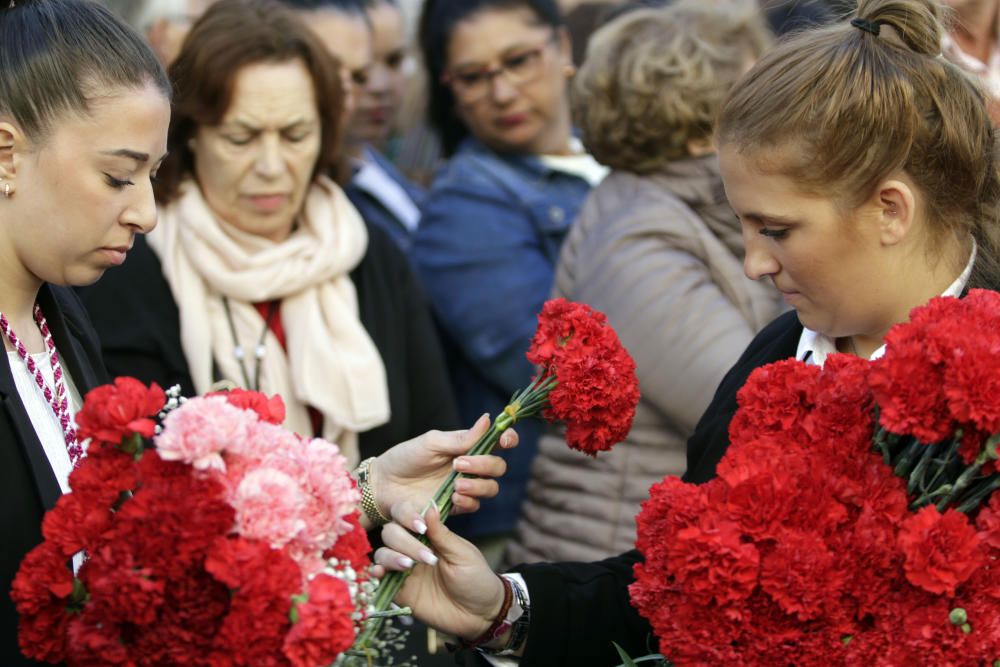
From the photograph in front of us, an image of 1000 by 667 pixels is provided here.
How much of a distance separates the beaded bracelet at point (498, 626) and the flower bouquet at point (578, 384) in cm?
25

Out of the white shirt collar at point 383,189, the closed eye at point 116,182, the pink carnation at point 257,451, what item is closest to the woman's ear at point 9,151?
the closed eye at point 116,182

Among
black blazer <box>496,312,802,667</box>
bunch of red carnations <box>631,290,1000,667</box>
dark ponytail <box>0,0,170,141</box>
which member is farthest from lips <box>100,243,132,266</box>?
bunch of red carnations <box>631,290,1000,667</box>

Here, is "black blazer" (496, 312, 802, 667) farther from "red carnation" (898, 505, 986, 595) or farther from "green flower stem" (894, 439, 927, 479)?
"red carnation" (898, 505, 986, 595)

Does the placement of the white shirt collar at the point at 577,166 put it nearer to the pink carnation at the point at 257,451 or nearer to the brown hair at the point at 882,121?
the brown hair at the point at 882,121

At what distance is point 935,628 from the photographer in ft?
5.60

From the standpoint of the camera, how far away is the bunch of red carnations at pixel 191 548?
65.2 inches

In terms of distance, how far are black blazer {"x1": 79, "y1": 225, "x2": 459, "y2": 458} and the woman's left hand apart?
1279 mm

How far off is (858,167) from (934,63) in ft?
0.78

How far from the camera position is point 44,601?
5.72ft

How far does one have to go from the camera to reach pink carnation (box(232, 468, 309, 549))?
170 cm

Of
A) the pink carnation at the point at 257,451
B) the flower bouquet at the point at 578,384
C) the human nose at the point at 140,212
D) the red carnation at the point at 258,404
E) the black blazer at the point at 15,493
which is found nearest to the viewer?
the pink carnation at the point at 257,451

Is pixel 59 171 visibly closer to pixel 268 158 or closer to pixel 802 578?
pixel 802 578

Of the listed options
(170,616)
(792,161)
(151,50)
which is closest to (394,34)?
(151,50)

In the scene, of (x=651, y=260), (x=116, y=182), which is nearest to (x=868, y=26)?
(x=651, y=260)
